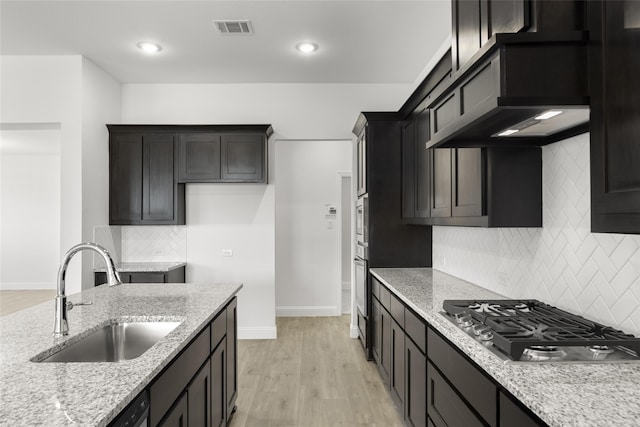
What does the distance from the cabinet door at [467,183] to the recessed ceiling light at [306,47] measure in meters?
1.90

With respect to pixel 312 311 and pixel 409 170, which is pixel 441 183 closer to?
pixel 409 170

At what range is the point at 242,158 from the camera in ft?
15.0

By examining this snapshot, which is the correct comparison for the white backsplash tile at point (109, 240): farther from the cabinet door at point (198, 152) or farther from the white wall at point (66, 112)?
the cabinet door at point (198, 152)

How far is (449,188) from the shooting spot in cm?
274

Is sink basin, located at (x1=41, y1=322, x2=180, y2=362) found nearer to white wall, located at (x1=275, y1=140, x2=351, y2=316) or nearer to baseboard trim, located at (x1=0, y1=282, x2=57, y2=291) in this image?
white wall, located at (x1=275, y1=140, x2=351, y2=316)

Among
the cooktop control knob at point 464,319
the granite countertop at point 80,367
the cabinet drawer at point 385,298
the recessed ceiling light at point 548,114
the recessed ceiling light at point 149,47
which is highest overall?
the recessed ceiling light at point 149,47

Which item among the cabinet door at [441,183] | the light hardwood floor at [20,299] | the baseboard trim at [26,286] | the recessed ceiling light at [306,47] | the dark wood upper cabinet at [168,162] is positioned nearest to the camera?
the cabinet door at [441,183]

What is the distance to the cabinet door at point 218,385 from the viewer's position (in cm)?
221

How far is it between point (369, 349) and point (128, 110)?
3895 mm

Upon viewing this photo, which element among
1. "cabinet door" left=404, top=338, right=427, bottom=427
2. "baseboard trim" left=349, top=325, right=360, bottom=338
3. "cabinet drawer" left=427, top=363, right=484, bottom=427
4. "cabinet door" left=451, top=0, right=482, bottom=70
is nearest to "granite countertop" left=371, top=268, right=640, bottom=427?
"cabinet drawer" left=427, top=363, right=484, bottom=427

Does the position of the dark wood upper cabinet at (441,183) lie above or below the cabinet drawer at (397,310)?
above

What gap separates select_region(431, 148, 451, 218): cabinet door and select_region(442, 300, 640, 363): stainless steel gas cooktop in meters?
0.93

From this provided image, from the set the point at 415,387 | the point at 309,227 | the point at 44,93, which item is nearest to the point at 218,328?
the point at 415,387

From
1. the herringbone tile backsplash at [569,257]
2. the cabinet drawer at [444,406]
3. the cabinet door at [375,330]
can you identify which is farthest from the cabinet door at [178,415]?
the cabinet door at [375,330]
